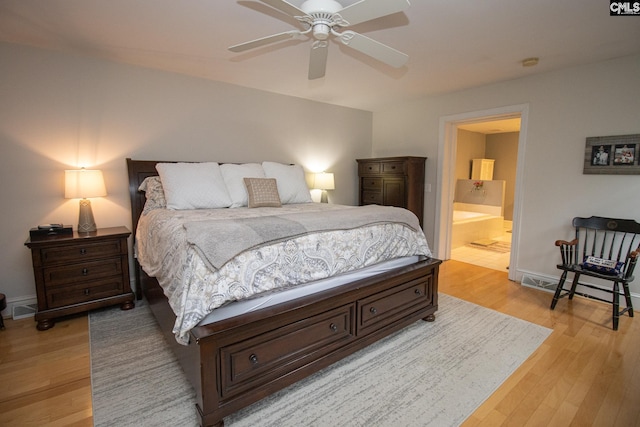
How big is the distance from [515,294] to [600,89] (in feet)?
7.03

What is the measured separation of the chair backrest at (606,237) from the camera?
2811 mm

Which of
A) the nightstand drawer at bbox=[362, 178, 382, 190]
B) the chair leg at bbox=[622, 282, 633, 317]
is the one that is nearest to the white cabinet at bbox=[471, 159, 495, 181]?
the nightstand drawer at bbox=[362, 178, 382, 190]

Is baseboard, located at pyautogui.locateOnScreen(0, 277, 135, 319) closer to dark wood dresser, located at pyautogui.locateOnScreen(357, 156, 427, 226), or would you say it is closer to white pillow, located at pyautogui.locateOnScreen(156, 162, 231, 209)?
white pillow, located at pyautogui.locateOnScreen(156, 162, 231, 209)

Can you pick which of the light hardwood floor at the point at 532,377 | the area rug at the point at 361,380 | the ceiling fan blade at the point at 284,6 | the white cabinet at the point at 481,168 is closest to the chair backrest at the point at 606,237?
the light hardwood floor at the point at 532,377

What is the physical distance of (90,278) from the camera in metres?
2.66

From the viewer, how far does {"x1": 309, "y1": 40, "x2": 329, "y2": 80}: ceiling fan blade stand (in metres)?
2.04

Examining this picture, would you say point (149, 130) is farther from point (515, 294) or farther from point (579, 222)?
point (579, 222)

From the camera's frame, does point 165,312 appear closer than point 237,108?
Yes

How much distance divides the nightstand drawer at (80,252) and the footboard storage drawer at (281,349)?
1873 millimetres

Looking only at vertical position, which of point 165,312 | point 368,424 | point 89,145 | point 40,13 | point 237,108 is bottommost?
point 368,424

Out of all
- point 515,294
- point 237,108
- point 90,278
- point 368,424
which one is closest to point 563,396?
point 368,424

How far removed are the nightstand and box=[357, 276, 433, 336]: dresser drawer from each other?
2161 mm

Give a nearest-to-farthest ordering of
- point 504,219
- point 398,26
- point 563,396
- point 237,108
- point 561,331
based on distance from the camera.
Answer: point 563,396
point 398,26
point 561,331
point 237,108
point 504,219

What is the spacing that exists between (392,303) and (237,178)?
1.95 m
